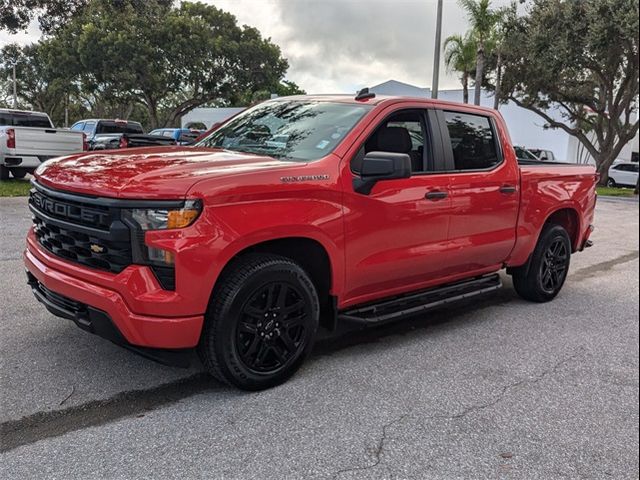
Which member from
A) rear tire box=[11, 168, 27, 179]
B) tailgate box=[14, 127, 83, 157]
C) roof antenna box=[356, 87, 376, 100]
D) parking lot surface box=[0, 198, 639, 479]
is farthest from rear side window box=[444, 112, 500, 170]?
rear tire box=[11, 168, 27, 179]

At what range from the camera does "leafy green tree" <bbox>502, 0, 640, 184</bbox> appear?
1892 cm

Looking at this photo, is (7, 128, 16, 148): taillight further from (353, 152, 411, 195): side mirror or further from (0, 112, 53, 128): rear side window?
(353, 152, 411, 195): side mirror

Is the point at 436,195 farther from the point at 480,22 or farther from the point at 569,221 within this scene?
the point at 480,22

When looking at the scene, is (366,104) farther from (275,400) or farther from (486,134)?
(275,400)

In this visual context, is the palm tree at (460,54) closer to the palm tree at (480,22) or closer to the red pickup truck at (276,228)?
the palm tree at (480,22)

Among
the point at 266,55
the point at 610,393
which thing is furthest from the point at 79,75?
the point at 610,393

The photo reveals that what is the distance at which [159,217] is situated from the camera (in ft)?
10.2

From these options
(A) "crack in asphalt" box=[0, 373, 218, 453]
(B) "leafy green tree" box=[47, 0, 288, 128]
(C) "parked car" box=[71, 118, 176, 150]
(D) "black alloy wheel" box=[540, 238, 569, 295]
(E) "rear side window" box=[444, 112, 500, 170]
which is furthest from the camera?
(B) "leafy green tree" box=[47, 0, 288, 128]

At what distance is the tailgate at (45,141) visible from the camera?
1272 centimetres

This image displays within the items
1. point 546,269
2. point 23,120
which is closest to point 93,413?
point 546,269

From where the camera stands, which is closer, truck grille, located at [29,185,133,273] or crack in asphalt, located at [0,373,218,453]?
crack in asphalt, located at [0,373,218,453]

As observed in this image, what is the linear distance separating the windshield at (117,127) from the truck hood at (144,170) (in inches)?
748

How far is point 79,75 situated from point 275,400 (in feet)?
101

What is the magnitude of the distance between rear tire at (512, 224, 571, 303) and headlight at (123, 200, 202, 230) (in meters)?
3.94
